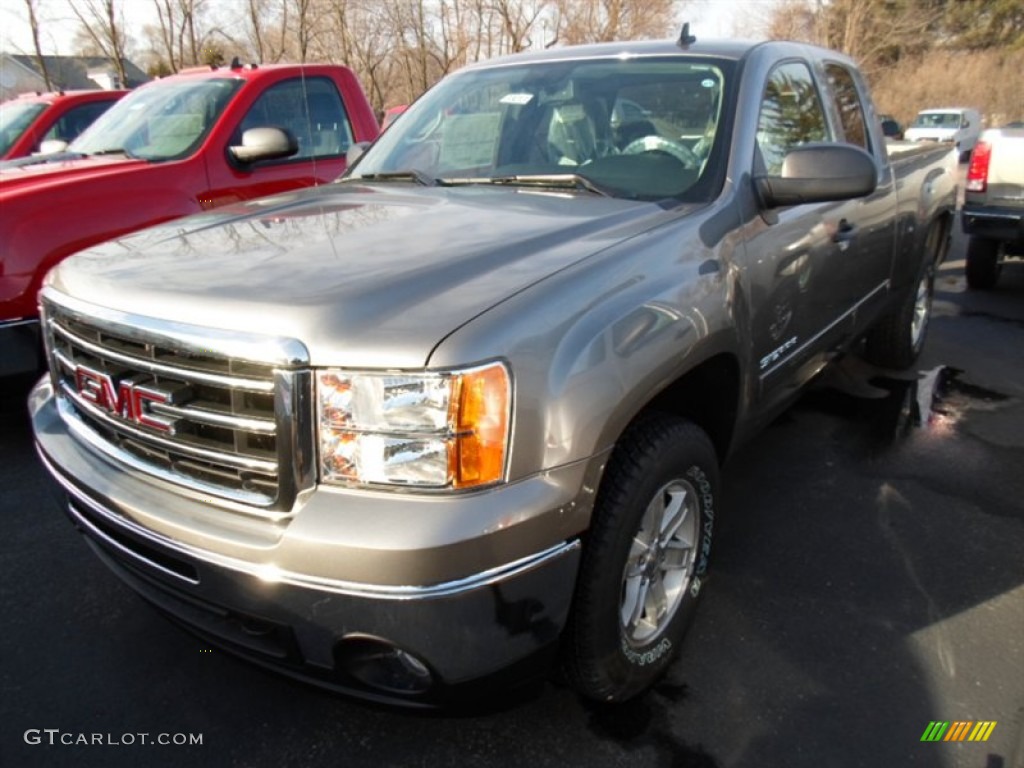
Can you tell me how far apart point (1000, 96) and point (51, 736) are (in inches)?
1525

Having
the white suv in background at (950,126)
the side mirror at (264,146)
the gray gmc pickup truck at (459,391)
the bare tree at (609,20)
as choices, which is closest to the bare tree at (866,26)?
the bare tree at (609,20)

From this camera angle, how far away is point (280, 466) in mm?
1725

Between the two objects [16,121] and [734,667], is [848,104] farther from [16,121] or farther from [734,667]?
[16,121]

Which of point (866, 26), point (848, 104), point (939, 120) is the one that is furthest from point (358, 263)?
point (866, 26)

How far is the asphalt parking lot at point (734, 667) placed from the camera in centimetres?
216

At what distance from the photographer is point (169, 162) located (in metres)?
4.75

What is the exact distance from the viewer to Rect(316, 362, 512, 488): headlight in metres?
1.65

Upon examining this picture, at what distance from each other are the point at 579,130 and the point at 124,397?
73.1 inches

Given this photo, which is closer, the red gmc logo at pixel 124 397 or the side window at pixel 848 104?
the red gmc logo at pixel 124 397

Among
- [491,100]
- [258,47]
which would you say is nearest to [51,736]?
[491,100]

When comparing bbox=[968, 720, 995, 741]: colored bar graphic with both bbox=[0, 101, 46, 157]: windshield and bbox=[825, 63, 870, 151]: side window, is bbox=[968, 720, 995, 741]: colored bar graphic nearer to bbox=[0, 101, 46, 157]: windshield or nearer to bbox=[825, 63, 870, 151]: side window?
bbox=[825, 63, 870, 151]: side window

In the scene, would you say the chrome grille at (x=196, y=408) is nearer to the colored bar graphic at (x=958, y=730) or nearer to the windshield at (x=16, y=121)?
the colored bar graphic at (x=958, y=730)

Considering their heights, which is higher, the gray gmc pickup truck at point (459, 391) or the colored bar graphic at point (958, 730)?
the gray gmc pickup truck at point (459, 391)

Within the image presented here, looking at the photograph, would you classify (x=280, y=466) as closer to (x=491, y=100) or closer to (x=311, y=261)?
(x=311, y=261)
